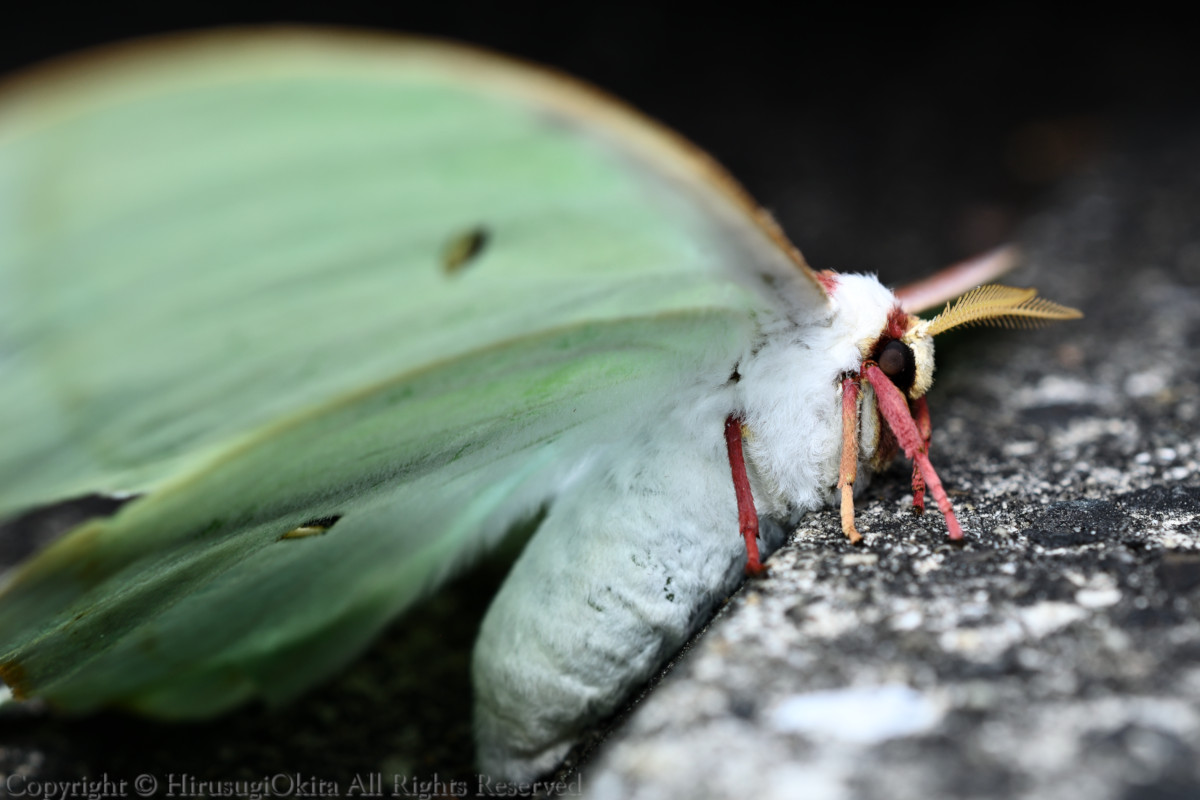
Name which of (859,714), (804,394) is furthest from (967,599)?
(804,394)

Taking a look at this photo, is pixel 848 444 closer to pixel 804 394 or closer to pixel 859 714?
pixel 804 394

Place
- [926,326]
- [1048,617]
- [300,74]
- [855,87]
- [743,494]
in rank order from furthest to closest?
1. [855,87]
2. [926,326]
3. [743,494]
4. [1048,617]
5. [300,74]

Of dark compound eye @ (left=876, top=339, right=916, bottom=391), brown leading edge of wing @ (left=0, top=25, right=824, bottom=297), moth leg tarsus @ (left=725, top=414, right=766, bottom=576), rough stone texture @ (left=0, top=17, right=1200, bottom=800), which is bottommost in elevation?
rough stone texture @ (left=0, top=17, right=1200, bottom=800)

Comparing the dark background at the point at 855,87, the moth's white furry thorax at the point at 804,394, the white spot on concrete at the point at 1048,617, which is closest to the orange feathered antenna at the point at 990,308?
the moth's white furry thorax at the point at 804,394

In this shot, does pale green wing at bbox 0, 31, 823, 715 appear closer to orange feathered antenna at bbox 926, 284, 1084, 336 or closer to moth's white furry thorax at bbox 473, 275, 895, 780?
moth's white furry thorax at bbox 473, 275, 895, 780

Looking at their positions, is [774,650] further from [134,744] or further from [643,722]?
[134,744]

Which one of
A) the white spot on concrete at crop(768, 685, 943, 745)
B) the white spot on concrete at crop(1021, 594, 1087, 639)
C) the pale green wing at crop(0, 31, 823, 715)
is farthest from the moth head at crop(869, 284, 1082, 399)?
the white spot on concrete at crop(768, 685, 943, 745)

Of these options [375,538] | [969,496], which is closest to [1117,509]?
[969,496]
